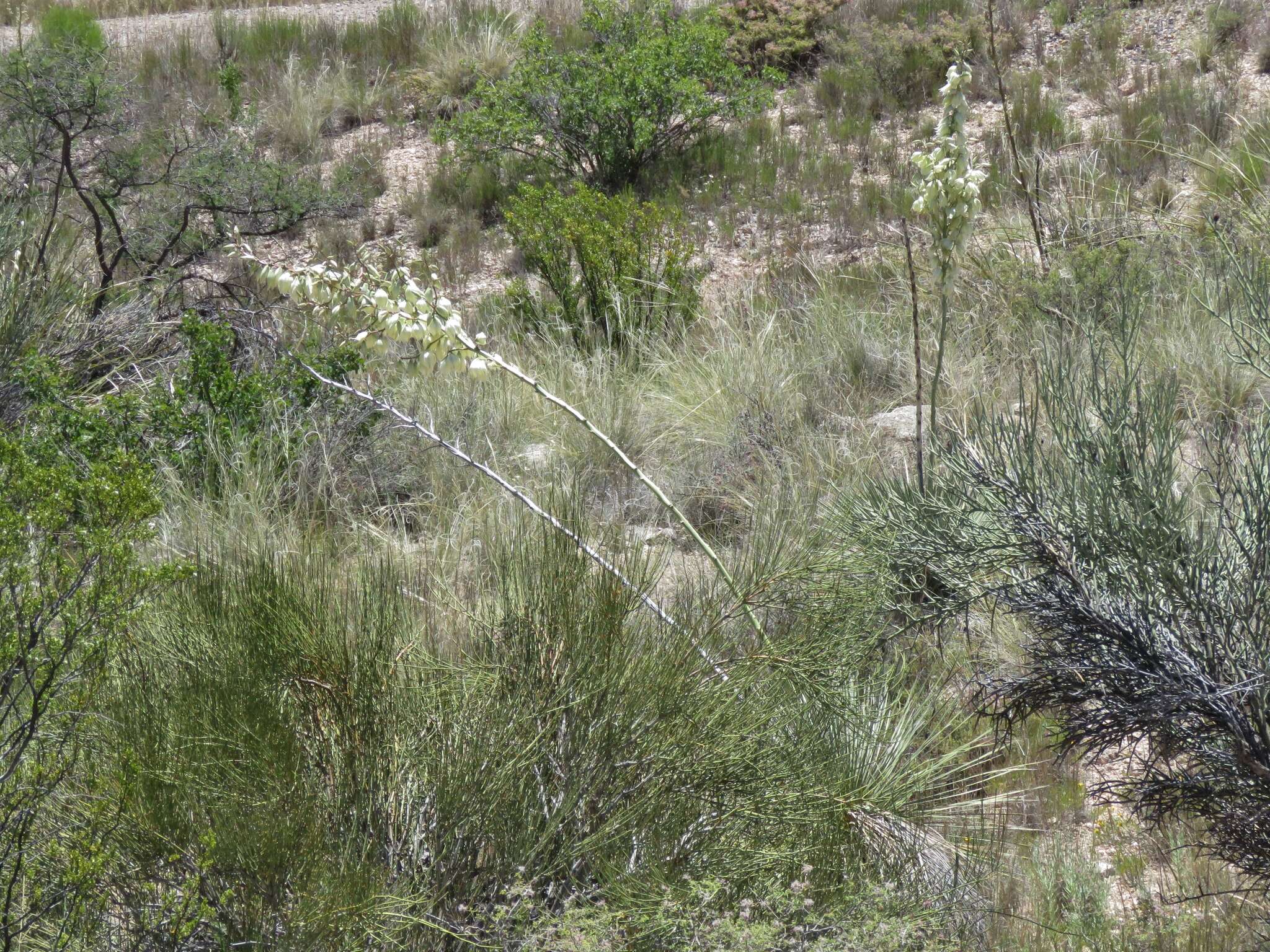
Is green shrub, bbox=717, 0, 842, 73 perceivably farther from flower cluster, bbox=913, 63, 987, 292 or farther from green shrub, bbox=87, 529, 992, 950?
green shrub, bbox=87, 529, 992, 950

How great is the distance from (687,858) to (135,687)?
1196 mm

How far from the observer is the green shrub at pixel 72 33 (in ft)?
26.3

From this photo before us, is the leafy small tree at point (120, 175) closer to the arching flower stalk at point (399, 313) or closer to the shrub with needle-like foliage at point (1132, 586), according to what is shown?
the arching flower stalk at point (399, 313)

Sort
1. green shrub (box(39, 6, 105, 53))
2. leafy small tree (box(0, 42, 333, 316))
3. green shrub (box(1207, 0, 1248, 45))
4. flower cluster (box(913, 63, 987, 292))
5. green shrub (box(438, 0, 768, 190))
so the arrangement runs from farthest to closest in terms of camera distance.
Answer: green shrub (box(1207, 0, 1248, 45))
green shrub (box(438, 0, 768, 190))
green shrub (box(39, 6, 105, 53))
leafy small tree (box(0, 42, 333, 316))
flower cluster (box(913, 63, 987, 292))

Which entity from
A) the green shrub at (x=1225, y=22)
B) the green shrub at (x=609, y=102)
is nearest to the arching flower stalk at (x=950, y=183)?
the green shrub at (x=609, y=102)

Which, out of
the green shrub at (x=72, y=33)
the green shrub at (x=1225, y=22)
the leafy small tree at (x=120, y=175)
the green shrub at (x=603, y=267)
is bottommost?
the green shrub at (x=603, y=267)

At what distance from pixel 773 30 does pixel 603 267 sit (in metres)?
6.96

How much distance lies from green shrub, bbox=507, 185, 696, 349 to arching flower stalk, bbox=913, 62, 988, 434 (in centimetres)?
410

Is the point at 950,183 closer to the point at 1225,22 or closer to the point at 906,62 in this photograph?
the point at 906,62

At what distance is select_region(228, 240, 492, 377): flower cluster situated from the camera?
8.65 feet

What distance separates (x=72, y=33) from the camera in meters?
8.34

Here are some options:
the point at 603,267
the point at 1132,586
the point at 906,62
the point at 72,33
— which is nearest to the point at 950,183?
the point at 1132,586

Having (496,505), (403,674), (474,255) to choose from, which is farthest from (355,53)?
(403,674)

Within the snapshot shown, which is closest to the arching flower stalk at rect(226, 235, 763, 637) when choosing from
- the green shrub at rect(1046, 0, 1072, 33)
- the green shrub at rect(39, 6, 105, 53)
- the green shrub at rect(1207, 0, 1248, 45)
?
the green shrub at rect(39, 6, 105, 53)
